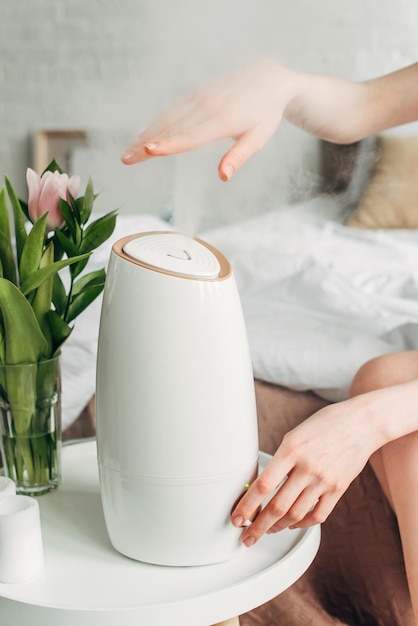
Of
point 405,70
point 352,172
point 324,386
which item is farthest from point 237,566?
point 352,172

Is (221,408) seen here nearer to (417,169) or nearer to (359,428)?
(359,428)

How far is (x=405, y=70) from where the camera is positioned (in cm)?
106

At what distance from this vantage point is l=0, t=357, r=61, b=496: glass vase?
802 millimetres

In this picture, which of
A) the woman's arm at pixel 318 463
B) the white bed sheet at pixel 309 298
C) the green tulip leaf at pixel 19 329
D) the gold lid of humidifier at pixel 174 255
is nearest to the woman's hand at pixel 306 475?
the woman's arm at pixel 318 463

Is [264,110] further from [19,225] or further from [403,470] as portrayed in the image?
[403,470]

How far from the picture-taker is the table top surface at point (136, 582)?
63 centimetres

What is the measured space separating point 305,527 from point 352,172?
0.93m

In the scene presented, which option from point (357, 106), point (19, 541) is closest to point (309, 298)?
point (357, 106)

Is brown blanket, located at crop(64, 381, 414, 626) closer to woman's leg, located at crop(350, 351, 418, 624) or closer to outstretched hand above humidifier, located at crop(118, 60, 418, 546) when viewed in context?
woman's leg, located at crop(350, 351, 418, 624)

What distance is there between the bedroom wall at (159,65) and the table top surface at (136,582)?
33 cm

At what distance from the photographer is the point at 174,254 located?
26.7 inches

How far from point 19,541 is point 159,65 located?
1.55 feet

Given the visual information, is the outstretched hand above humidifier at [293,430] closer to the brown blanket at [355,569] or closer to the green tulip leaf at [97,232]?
the green tulip leaf at [97,232]

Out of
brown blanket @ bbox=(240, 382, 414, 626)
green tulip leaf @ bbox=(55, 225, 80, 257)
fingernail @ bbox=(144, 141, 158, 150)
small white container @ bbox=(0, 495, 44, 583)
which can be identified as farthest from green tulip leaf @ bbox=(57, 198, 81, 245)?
brown blanket @ bbox=(240, 382, 414, 626)
